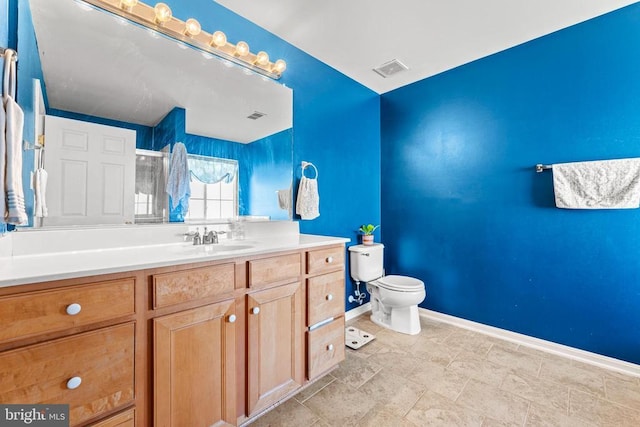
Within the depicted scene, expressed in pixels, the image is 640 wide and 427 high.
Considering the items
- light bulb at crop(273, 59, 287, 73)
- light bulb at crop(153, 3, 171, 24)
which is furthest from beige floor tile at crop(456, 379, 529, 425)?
light bulb at crop(153, 3, 171, 24)

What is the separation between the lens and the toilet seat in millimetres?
2309

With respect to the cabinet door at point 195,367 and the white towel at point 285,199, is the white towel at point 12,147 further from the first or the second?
the white towel at point 285,199

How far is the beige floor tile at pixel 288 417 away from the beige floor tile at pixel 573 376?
1.53 m

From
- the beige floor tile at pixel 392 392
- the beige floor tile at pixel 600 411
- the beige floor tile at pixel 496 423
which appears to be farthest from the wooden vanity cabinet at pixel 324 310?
the beige floor tile at pixel 600 411

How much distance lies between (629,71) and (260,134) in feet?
8.25

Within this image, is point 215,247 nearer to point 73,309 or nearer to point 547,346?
point 73,309

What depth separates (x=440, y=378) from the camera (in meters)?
1.77

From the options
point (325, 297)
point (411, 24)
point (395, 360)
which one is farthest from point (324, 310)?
point (411, 24)

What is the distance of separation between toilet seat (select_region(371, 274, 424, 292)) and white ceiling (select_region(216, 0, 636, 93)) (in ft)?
6.45

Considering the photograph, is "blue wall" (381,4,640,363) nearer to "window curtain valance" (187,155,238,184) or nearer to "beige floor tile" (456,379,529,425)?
"beige floor tile" (456,379,529,425)

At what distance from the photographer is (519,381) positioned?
174 cm

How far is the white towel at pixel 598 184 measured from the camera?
1774mm

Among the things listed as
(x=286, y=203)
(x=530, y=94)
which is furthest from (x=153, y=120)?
(x=530, y=94)

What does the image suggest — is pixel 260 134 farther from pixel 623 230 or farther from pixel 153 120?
pixel 623 230
